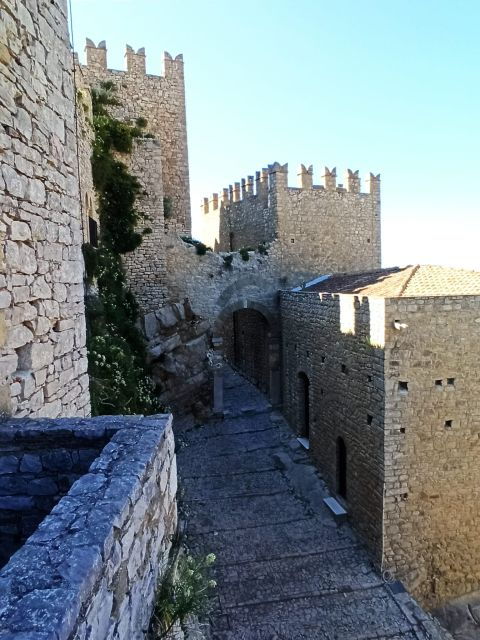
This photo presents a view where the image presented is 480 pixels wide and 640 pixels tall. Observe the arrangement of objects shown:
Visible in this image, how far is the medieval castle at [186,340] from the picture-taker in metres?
2.74

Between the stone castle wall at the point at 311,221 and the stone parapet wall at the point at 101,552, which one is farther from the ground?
the stone castle wall at the point at 311,221

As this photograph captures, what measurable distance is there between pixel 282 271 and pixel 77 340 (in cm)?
1244

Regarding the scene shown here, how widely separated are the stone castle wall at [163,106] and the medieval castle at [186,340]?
0.22 feet

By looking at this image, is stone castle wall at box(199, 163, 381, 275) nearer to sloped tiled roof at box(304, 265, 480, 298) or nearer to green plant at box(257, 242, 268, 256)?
green plant at box(257, 242, 268, 256)

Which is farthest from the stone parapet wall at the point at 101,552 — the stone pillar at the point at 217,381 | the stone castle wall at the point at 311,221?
the stone castle wall at the point at 311,221

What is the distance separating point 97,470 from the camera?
2.31 m

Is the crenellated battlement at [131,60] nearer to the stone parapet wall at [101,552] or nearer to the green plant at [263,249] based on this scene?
the green plant at [263,249]

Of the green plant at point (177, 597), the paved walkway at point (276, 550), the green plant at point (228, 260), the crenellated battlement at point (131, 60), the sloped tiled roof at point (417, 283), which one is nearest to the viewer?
the green plant at point (177, 597)

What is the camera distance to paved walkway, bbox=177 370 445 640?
766cm

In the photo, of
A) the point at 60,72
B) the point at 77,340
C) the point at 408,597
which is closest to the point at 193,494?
the point at 408,597

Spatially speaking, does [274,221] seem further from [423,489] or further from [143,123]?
[423,489]

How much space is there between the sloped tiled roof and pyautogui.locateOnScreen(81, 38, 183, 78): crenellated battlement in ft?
32.1

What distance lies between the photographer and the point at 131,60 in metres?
15.2

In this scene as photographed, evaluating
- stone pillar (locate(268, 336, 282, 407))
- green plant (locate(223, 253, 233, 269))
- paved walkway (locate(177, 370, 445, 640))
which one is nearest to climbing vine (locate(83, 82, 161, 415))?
paved walkway (locate(177, 370, 445, 640))
